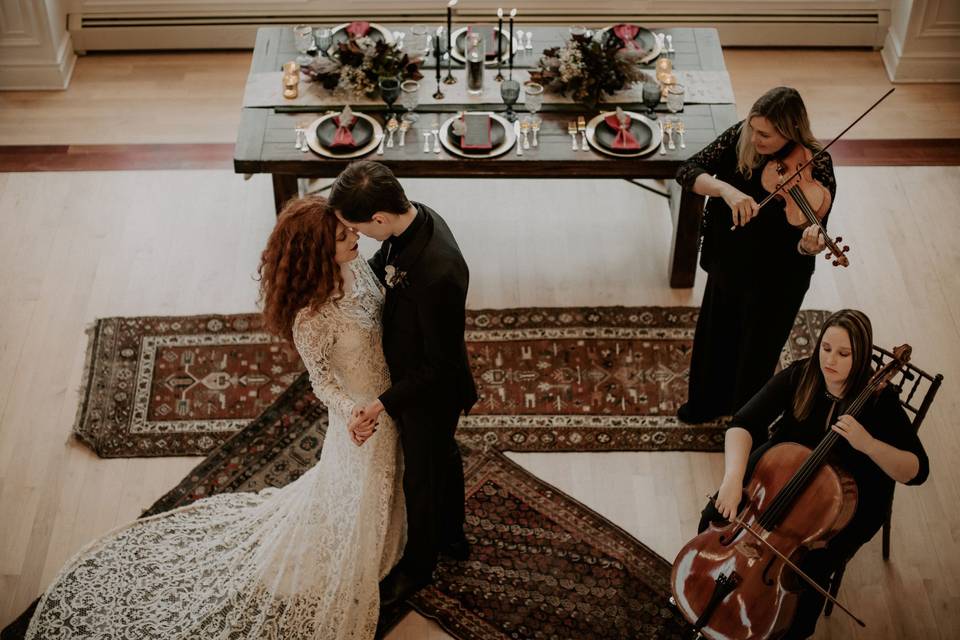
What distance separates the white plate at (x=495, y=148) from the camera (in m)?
4.35

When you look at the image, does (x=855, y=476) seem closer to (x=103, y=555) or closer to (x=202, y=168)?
(x=103, y=555)

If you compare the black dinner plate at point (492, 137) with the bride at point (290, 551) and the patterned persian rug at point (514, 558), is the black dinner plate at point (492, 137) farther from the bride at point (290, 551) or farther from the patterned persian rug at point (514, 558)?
the bride at point (290, 551)

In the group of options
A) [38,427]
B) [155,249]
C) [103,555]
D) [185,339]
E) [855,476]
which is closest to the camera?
[855,476]

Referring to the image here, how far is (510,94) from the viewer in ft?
14.6

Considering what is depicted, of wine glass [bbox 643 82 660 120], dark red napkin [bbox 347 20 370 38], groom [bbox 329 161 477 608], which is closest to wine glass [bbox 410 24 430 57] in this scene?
dark red napkin [bbox 347 20 370 38]

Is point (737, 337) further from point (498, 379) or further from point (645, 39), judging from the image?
point (645, 39)

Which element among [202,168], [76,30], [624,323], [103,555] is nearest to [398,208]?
[103,555]

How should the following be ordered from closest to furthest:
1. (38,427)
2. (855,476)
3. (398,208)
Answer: (398,208), (855,476), (38,427)

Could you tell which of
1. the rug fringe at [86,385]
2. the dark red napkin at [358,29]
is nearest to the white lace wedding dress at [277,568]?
the rug fringe at [86,385]

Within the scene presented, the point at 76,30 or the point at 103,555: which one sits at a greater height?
the point at 76,30

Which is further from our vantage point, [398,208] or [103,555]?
[103,555]

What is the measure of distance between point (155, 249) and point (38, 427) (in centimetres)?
109

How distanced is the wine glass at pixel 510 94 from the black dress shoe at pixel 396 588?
6.57ft

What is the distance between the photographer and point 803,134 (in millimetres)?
3232
